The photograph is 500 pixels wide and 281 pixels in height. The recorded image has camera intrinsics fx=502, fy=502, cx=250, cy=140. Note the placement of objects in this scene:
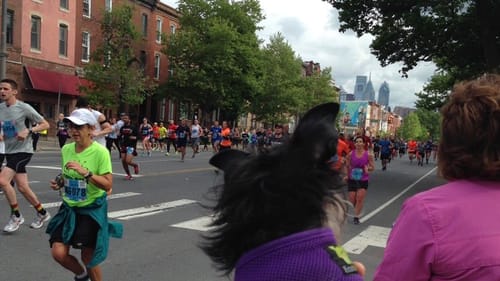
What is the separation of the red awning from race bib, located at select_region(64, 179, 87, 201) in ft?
86.1

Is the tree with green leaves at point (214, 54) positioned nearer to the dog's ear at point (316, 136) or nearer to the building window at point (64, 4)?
the building window at point (64, 4)

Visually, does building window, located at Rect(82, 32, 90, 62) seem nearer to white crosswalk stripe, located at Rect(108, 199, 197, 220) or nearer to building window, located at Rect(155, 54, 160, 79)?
building window, located at Rect(155, 54, 160, 79)

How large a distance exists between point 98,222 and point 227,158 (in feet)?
9.45

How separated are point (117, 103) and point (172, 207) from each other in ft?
74.8

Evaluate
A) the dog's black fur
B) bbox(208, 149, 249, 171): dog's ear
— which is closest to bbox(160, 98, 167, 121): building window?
bbox(208, 149, 249, 171): dog's ear

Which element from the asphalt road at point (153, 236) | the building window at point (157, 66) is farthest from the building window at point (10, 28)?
the asphalt road at point (153, 236)

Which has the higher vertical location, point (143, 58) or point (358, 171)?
point (143, 58)

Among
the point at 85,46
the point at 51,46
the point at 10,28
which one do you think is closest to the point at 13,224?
the point at 10,28

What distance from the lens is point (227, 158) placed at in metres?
1.44

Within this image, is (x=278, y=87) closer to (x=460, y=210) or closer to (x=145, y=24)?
(x=145, y=24)

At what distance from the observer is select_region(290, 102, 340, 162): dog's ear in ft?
4.26

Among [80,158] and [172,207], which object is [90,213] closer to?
[80,158]

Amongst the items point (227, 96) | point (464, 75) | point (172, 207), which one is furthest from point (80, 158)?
point (227, 96)

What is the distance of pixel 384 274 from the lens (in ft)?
5.82
